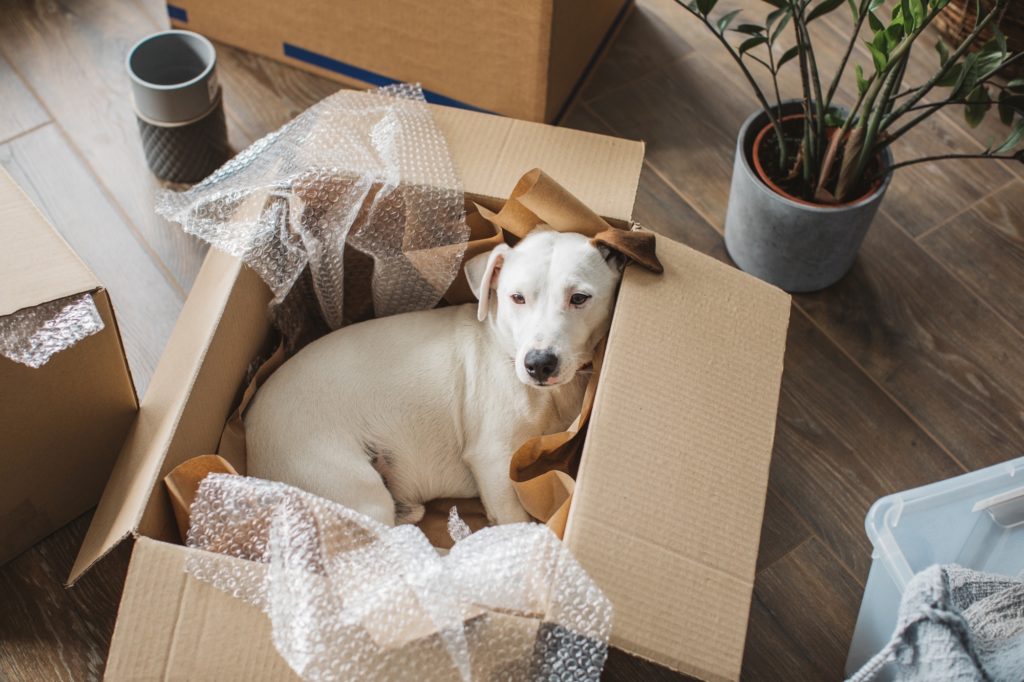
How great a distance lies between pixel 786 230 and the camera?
1648 mm

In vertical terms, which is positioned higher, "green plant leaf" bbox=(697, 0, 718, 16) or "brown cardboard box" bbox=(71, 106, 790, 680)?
"green plant leaf" bbox=(697, 0, 718, 16)

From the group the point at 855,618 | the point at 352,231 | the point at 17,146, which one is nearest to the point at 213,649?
the point at 352,231

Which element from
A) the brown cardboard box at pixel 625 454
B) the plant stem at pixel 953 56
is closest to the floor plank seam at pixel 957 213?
the plant stem at pixel 953 56

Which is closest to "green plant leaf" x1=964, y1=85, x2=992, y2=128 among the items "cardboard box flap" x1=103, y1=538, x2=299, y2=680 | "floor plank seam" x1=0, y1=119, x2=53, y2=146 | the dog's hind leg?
the dog's hind leg

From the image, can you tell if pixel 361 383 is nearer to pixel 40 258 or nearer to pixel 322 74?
pixel 40 258

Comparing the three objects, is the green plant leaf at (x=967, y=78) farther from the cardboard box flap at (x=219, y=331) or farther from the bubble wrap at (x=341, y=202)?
the bubble wrap at (x=341, y=202)

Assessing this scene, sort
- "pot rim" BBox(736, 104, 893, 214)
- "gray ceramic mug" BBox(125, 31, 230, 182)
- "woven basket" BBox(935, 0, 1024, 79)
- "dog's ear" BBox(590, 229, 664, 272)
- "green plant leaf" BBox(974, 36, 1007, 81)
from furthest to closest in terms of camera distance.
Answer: "woven basket" BBox(935, 0, 1024, 79)
"gray ceramic mug" BBox(125, 31, 230, 182)
"pot rim" BBox(736, 104, 893, 214)
"green plant leaf" BBox(974, 36, 1007, 81)
"dog's ear" BBox(590, 229, 664, 272)

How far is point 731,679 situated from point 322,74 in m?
1.55

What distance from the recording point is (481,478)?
1.35 m

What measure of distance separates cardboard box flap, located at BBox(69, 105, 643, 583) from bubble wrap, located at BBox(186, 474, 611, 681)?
0.16 meters

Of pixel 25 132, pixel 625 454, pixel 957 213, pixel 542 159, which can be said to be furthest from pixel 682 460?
pixel 25 132

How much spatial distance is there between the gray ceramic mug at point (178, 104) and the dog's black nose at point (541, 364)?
2.87ft

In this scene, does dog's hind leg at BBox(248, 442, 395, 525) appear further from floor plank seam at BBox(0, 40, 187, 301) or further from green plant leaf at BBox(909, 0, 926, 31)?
green plant leaf at BBox(909, 0, 926, 31)

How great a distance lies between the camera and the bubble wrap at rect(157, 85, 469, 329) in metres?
1.31
